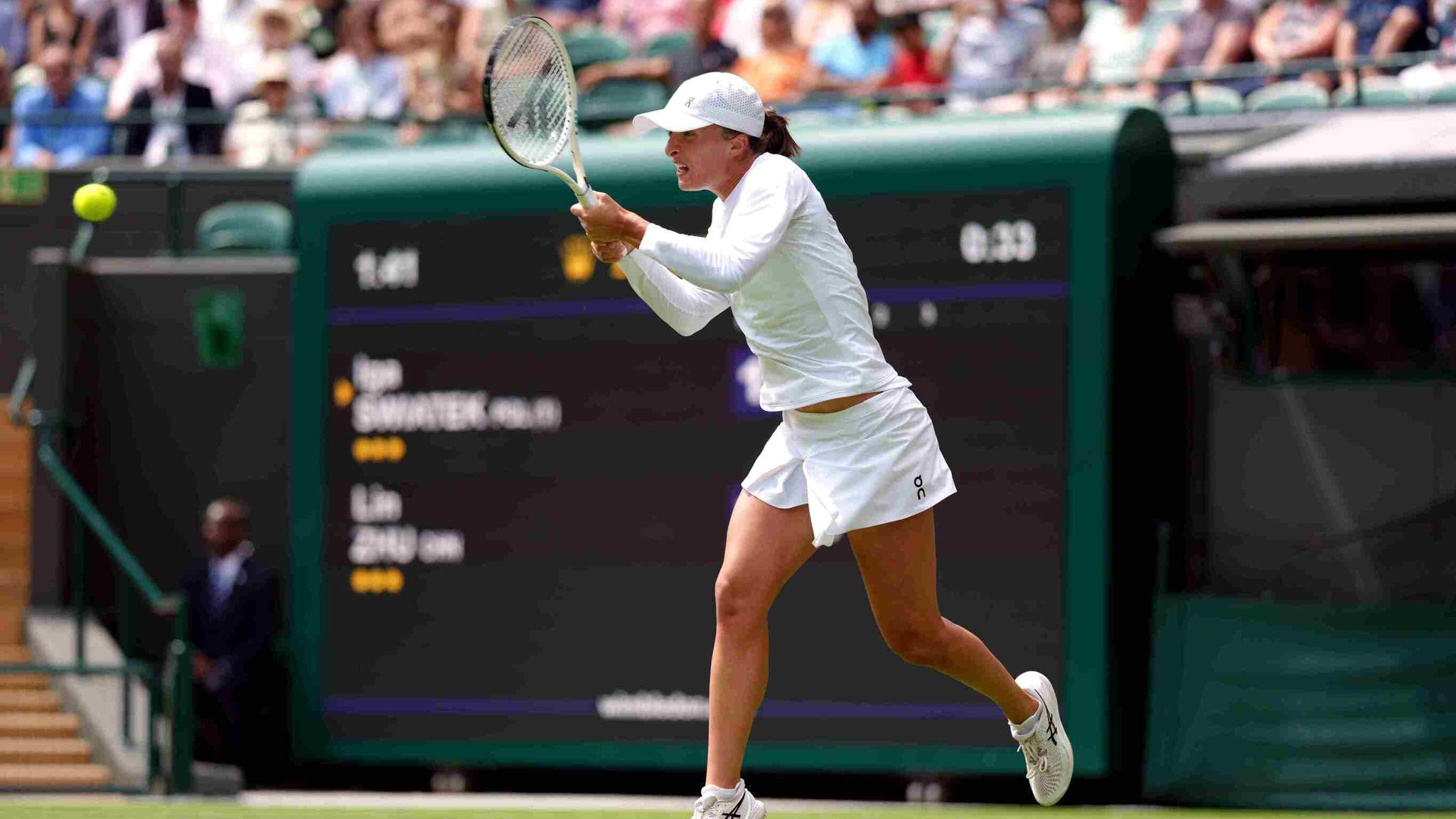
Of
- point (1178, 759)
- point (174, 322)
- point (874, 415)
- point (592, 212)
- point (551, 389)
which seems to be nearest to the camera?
point (592, 212)

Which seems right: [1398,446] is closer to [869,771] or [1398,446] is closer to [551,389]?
[869,771]

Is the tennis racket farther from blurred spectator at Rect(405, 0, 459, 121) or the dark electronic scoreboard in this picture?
blurred spectator at Rect(405, 0, 459, 121)

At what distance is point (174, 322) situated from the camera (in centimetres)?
1348

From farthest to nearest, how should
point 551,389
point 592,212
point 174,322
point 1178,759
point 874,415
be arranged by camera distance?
1. point 174,322
2. point 551,389
3. point 1178,759
4. point 874,415
5. point 592,212

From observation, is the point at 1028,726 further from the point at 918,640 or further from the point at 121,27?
the point at 121,27

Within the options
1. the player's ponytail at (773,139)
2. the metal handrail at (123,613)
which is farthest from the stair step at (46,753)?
the player's ponytail at (773,139)

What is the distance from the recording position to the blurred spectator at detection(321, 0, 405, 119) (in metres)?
14.8

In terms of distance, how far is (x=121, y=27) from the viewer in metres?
15.9

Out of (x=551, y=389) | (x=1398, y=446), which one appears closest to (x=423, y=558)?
(x=551, y=389)

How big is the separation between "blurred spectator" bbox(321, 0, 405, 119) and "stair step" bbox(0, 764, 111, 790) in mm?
4561

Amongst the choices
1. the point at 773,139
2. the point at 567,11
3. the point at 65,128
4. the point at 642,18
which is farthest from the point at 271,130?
the point at 773,139

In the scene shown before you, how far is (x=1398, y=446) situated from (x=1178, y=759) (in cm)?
185

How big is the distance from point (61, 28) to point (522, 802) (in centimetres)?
734

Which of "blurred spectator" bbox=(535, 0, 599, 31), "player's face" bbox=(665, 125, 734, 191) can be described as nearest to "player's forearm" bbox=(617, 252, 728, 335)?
"player's face" bbox=(665, 125, 734, 191)
